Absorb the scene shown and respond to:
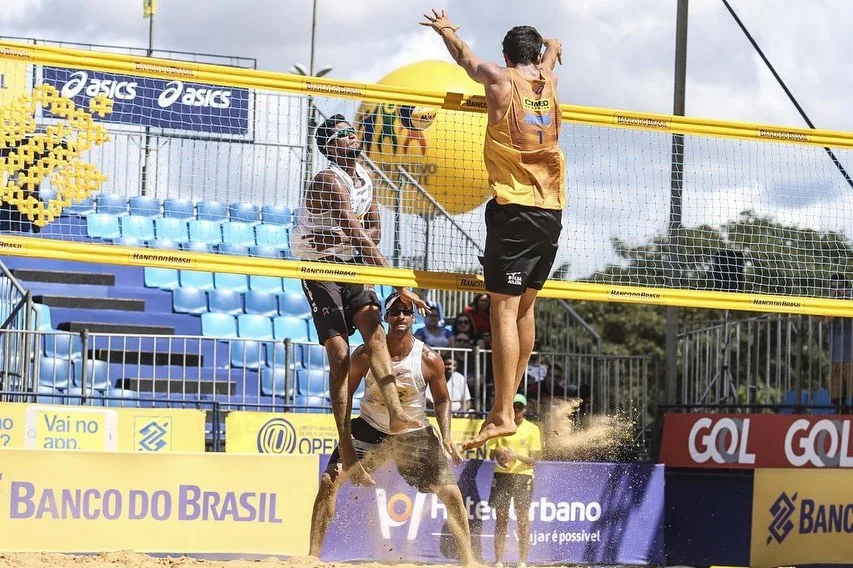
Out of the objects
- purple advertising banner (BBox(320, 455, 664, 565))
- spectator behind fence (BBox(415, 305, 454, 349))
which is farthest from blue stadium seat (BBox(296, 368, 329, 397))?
purple advertising banner (BBox(320, 455, 664, 565))

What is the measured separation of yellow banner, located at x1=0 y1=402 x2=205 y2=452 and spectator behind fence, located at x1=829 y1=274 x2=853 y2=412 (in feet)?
21.5

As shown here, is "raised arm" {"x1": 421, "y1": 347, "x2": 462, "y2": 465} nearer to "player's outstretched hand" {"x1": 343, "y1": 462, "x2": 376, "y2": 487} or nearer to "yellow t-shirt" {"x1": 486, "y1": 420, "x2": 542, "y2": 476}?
"player's outstretched hand" {"x1": 343, "y1": 462, "x2": 376, "y2": 487}

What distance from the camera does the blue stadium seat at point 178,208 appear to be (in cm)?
806

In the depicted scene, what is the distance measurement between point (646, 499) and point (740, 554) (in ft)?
3.30

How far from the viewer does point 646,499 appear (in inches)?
444

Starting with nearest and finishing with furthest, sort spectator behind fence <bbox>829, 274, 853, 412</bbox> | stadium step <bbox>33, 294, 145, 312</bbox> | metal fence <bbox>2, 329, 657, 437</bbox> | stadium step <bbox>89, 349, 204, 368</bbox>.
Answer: spectator behind fence <bbox>829, 274, 853, 412</bbox> < metal fence <bbox>2, 329, 657, 437</bbox> < stadium step <bbox>89, 349, 204, 368</bbox> < stadium step <bbox>33, 294, 145, 312</bbox>

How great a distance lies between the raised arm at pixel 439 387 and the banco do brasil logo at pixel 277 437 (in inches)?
140

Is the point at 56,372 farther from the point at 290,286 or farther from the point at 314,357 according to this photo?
the point at 290,286

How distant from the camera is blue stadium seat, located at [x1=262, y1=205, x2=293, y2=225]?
8.15m

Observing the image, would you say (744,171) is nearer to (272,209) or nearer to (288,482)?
(272,209)

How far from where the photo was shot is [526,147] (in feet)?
23.7

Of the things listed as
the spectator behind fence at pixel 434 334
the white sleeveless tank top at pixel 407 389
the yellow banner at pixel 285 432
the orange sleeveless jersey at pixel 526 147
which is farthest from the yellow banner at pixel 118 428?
the orange sleeveless jersey at pixel 526 147

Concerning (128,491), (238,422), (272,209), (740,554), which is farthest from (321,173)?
(740,554)

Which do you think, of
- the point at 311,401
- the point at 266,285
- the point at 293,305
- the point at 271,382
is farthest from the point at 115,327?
the point at 311,401
